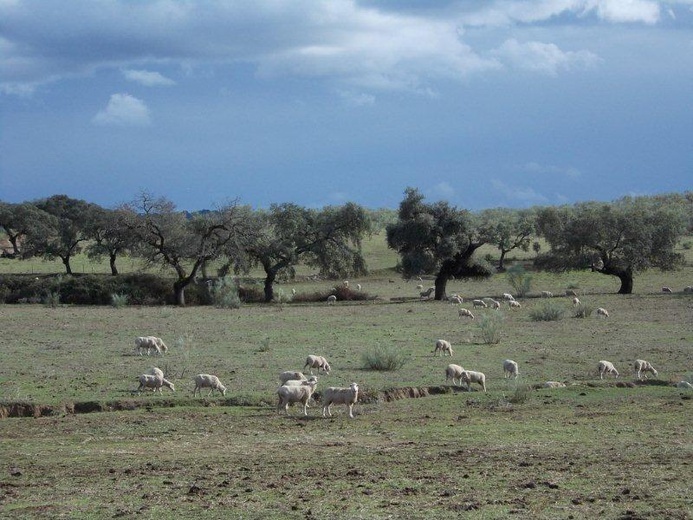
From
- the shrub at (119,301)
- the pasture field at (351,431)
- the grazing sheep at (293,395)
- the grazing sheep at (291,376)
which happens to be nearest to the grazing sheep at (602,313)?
the pasture field at (351,431)

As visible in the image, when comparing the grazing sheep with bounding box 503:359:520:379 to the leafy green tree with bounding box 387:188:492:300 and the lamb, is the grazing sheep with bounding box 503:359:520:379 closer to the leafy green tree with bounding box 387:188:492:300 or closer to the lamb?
the lamb

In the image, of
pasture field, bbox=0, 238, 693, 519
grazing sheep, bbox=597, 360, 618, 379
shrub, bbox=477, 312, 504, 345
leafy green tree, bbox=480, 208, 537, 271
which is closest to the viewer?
pasture field, bbox=0, 238, 693, 519

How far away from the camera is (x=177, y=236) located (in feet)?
200

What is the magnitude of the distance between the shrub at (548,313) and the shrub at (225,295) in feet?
61.6

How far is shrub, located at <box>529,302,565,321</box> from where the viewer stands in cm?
4134

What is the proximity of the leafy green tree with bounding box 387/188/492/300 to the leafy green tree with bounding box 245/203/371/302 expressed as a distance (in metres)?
4.59

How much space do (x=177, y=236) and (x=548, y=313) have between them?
1121 inches

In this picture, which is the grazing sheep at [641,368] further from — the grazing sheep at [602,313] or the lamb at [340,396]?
the grazing sheep at [602,313]

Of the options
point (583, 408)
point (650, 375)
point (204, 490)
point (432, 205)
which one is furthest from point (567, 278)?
point (204, 490)

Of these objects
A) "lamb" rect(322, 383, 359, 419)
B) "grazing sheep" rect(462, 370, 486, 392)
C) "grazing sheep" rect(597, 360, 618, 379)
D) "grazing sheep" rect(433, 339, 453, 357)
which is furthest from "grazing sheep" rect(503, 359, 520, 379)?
"lamb" rect(322, 383, 359, 419)

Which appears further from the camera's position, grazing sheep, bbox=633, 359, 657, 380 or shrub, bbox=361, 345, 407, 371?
shrub, bbox=361, 345, 407, 371

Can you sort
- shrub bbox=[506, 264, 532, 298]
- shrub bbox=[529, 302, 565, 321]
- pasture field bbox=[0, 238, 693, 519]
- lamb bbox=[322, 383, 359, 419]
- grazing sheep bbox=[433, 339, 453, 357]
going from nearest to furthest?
pasture field bbox=[0, 238, 693, 519], lamb bbox=[322, 383, 359, 419], grazing sheep bbox=[433, 339, 453, 357], shrub bbox=[529, 302, 565, 321], shrub bbox=[506, 264, 532, 298]

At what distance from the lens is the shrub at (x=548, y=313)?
4134 cm

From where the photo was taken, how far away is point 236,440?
17359mm
